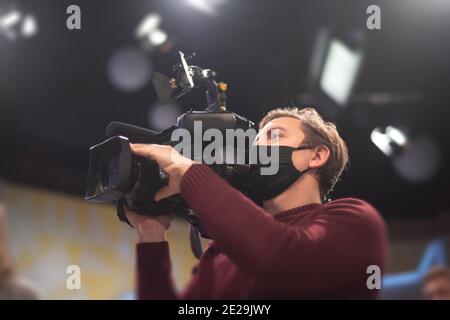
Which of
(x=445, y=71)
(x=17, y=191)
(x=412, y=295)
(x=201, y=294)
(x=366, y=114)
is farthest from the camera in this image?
(x=412, y=295)

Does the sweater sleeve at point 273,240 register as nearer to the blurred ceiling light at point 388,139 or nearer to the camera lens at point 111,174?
the camera lens at point 111,174

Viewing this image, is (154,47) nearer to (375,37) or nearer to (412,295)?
(375,37)

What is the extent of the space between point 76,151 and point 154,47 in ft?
3.82

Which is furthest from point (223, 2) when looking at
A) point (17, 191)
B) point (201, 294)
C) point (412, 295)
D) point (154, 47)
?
point (412, 295)

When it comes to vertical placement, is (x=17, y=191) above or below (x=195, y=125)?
below

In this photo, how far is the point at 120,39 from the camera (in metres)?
3.00

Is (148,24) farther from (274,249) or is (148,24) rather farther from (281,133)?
(274,249)

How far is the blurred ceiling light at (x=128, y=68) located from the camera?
3072 millimetres

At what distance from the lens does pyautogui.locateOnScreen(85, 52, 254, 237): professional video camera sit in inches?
46.2

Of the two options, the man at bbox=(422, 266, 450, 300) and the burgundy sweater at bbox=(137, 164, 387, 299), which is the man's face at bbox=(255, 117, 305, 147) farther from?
the man at bbox=(422, 266, 450, 300)

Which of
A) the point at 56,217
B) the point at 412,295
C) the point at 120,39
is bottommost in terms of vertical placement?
the point at 412,295

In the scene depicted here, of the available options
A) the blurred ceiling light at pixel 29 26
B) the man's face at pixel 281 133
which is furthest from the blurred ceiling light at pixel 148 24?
the man's face at pixel 281 133

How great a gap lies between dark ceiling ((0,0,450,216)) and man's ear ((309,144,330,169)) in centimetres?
100

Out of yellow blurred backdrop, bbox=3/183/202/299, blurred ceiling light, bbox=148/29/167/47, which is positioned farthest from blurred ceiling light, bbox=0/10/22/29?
yellow blurred backdrop, bbox=3/183/202/299
